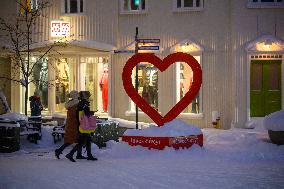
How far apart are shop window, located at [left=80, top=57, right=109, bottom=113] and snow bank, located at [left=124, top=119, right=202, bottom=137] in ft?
24.3

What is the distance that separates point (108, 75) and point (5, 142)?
6.83 metres

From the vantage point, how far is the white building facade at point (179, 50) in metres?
17.3

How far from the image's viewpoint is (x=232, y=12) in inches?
687

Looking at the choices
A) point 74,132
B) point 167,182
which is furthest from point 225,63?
point 167,182

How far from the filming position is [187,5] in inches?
720

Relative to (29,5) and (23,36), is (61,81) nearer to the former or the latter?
(23,36)

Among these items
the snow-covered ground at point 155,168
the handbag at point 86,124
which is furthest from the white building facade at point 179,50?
the handbag at point 86,124

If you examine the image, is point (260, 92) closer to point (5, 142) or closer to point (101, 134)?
point (101, 134)

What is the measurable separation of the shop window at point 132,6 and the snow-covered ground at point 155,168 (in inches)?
281

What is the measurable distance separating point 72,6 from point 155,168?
1141 cm

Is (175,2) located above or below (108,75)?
above

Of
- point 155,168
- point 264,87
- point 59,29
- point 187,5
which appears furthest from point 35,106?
point 264,87

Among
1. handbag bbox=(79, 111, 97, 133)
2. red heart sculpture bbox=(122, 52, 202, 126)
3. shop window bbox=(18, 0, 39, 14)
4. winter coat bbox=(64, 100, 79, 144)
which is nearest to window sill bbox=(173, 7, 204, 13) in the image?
shop window bbox=(18, 0, 39, 14)

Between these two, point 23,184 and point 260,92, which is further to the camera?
point 260,92
